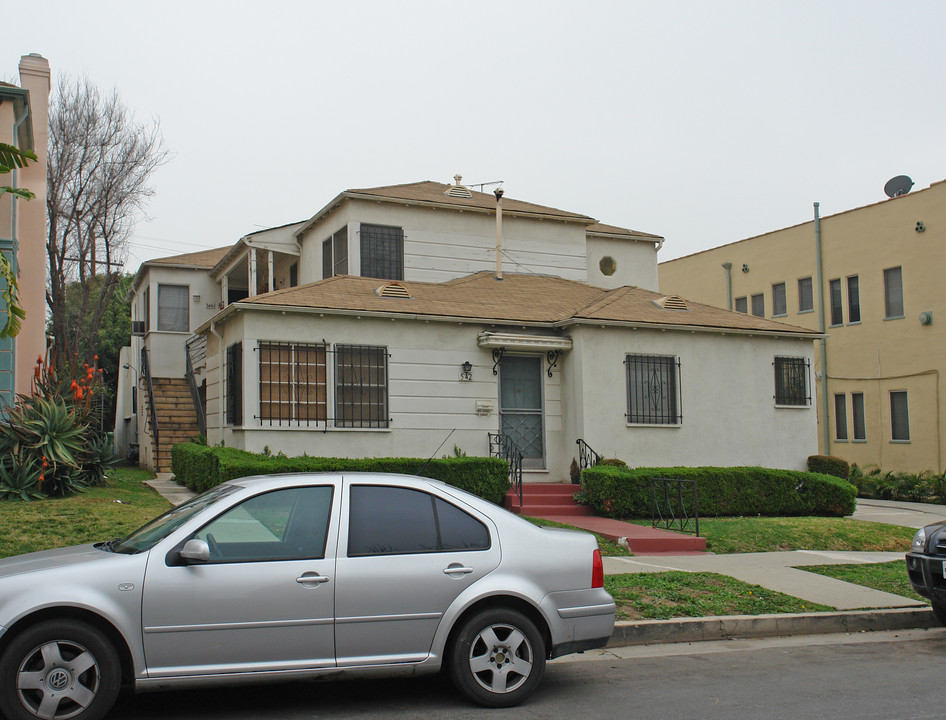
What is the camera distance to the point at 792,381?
19078 millimetres

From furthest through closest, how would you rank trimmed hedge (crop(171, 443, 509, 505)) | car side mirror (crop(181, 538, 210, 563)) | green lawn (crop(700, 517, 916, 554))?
trimmed hedge (crop(171, 443, 509, 505)), green lawn (crop(700, 517, 916, 554)), car side mirror (crop(181, 538, 210, 563))

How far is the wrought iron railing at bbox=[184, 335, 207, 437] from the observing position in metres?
20.6

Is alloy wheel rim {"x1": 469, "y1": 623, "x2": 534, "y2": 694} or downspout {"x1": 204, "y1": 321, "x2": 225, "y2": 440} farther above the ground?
downspout {"x1": 204, "y1": 321, "x2": 225, "y2": 440}

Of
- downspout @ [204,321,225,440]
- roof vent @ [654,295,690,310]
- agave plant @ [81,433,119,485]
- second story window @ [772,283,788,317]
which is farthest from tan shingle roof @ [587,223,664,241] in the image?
agave plant @ [81,433,119,485]

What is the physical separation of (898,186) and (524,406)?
16733 mm

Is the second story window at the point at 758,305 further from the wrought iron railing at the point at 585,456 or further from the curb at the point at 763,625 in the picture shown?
the curb at the point at 763,625

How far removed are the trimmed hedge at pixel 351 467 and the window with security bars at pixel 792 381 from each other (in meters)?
7.37

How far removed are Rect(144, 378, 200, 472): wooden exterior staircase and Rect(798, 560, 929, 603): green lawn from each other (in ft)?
49.7

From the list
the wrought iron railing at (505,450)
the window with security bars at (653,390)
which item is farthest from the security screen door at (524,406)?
the window with security bars at (653,390)

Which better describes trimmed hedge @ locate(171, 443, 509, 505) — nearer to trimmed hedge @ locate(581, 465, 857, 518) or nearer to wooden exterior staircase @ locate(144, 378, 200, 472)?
trimmed hedge @ locate(581, 465, 857, 518)

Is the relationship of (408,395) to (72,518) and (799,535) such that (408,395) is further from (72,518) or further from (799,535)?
(799,535)

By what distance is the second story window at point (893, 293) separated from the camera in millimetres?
24406

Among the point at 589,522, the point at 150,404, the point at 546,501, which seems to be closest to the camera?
the point at 589,522

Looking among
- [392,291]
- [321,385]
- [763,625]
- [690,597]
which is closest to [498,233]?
[392,291]
